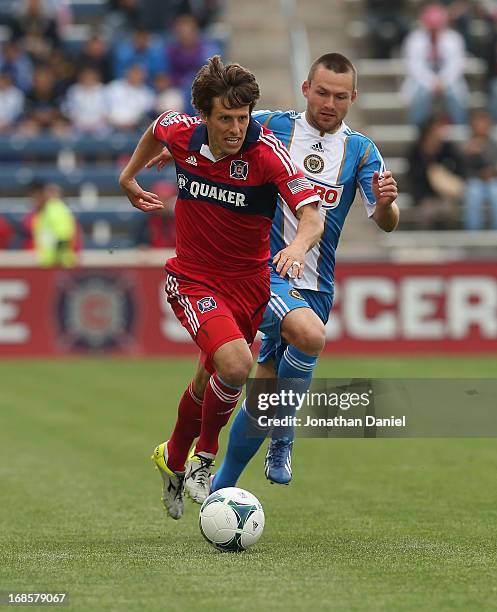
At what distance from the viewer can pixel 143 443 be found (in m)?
11.7

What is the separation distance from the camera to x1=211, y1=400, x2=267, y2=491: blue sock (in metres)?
7.80

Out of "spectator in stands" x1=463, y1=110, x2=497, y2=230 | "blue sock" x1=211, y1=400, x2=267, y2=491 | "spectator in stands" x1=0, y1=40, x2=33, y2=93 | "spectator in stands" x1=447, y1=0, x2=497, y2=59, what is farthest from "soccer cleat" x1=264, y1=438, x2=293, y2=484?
"spectator in stands" x1=447, y1=0, x2=497, y2=59

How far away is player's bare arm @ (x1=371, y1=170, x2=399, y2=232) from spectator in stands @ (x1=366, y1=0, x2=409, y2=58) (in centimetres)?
1631

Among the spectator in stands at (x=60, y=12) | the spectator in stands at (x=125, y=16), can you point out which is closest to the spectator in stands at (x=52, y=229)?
the spectator in stands at (x=60, y=12)

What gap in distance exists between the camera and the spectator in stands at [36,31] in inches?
872

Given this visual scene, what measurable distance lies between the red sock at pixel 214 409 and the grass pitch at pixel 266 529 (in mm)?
506

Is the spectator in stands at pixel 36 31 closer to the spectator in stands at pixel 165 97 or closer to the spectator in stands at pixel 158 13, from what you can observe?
the spectator in stands at pixel 158 13

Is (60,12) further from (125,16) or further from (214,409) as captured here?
(214,409)

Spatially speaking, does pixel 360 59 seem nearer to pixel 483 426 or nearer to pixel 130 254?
pixel 130 254

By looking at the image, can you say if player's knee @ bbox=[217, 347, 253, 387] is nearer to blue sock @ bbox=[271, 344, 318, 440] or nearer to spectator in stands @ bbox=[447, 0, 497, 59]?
blue sock @ bbox=[271, 344, 318, 440]

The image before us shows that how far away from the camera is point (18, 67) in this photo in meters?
22.0

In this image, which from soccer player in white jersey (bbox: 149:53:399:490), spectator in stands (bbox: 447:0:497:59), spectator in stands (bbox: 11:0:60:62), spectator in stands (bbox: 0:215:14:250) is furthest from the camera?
spectator in stands (bbox: 447:0:497:59)

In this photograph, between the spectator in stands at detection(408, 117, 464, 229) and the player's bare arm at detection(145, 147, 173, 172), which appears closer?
the player's bare arm at detection(145, 147, 173, 172)

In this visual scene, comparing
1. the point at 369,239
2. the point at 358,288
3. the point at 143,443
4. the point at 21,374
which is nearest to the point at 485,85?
the point at 369,239
